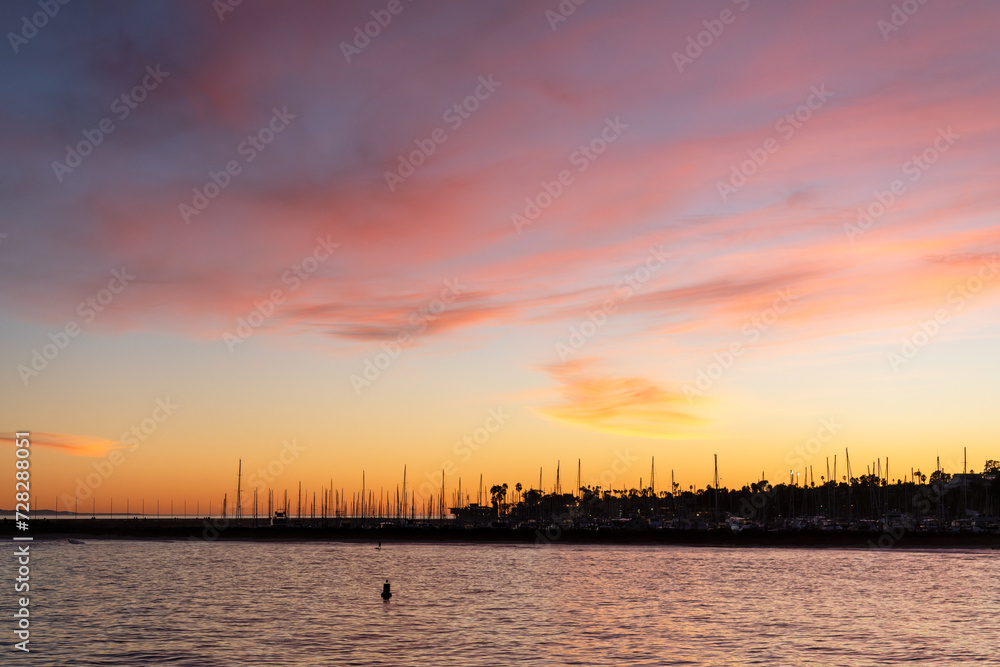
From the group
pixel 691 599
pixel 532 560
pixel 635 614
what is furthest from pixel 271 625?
pixel 532 560

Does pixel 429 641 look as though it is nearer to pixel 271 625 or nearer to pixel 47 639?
pixel 271 625

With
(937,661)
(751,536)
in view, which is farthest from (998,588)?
(751,536)

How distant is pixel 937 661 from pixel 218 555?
11986cm

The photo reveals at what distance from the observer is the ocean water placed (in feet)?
149

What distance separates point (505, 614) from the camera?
2488 inches

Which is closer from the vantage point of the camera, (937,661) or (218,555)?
(937,661)

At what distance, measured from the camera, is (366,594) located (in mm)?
77812

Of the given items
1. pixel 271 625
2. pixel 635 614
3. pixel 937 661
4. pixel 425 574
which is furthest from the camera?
pixel 425 574

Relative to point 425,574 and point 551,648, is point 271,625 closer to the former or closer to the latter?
point 551,648

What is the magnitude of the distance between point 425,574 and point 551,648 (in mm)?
56317

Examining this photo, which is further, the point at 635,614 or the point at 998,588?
the point at 998,588

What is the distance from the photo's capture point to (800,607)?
68812 mm

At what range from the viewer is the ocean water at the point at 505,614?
45375mm

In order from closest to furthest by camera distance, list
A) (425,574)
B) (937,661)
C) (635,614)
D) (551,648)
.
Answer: (937,661), (551,648), (635,614), (425,574)
